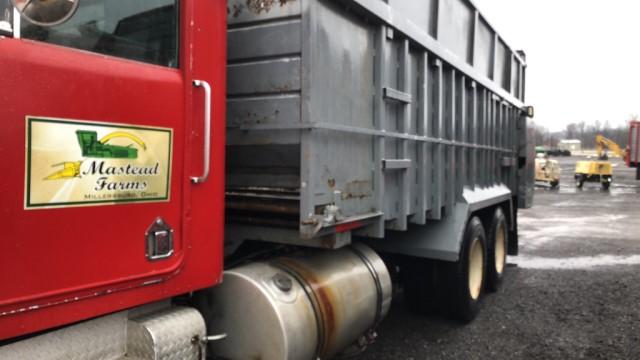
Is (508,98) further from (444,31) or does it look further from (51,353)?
(51,353)

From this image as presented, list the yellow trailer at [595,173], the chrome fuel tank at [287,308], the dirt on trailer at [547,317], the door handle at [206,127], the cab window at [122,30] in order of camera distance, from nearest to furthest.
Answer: the cab window at [122,30]
the door handle at [206,127]
the chrome fuel tank at [287,308]
the dirt on trailer at [547,317]
the yellow trailer at [595,173]

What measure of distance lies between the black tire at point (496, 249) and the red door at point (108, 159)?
4.53m

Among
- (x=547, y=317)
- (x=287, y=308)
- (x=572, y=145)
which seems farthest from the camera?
(x=572, y=145)

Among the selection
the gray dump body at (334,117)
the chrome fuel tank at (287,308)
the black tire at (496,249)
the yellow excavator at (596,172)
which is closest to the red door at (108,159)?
the chrome fuel tank at (287,308)

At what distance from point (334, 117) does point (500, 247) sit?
192 inches

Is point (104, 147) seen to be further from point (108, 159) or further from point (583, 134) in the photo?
point (583, 134)

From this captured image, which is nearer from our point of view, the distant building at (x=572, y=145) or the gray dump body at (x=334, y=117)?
the gray dump body at (x=334, y=117)

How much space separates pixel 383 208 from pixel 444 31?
1.94 metres

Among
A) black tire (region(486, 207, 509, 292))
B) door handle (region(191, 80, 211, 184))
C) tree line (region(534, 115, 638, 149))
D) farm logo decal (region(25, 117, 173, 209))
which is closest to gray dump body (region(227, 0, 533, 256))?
door handle (region(191, 80, 211, 184))

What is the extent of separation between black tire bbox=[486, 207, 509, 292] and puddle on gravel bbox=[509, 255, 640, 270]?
1503mm

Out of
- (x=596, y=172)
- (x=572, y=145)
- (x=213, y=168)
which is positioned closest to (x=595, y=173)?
(x=596, y=172)

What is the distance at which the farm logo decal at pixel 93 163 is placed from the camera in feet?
5.91

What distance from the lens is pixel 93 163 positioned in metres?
1.95

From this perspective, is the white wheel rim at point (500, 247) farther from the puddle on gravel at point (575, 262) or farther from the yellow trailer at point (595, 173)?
the yellow trailer at point (595, 173)
